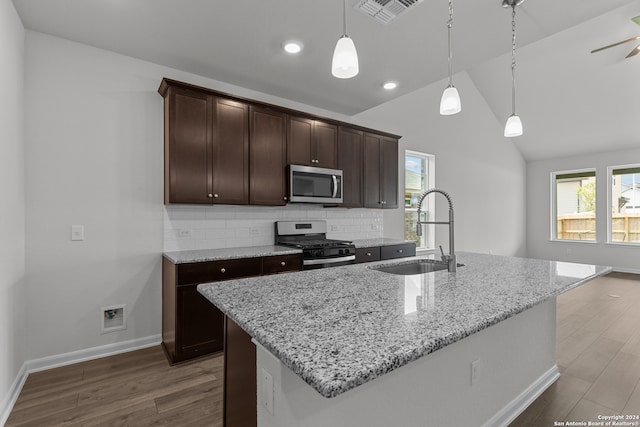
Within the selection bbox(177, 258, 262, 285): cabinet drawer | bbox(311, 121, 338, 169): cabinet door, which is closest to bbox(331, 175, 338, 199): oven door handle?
bbox(311, 121, 338, 169): cabinet door

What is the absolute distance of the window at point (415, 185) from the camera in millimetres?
4926

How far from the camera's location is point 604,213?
21.0 ft

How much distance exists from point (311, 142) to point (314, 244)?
3.86ft

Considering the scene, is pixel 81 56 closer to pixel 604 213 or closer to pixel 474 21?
pixel 474 21

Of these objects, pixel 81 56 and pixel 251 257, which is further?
pixel 251 257

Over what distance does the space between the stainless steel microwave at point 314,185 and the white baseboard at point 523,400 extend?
7.79ft

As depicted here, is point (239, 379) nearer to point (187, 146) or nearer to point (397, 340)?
point (397, 340)

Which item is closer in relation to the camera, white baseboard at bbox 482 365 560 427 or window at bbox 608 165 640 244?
white baseboard at bbox 482 365 560 427

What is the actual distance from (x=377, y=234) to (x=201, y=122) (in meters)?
2.80

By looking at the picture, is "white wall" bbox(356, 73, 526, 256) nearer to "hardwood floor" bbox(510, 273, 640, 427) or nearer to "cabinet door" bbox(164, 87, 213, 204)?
"hardwood floor" bbox(510, 273, 640, 427)

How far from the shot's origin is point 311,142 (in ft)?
11.5

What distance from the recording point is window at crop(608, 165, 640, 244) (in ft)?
20.1

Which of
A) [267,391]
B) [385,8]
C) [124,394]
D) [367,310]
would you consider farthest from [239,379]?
[385,8]

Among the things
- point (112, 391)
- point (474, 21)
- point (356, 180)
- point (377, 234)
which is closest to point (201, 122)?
point (356, 180)
